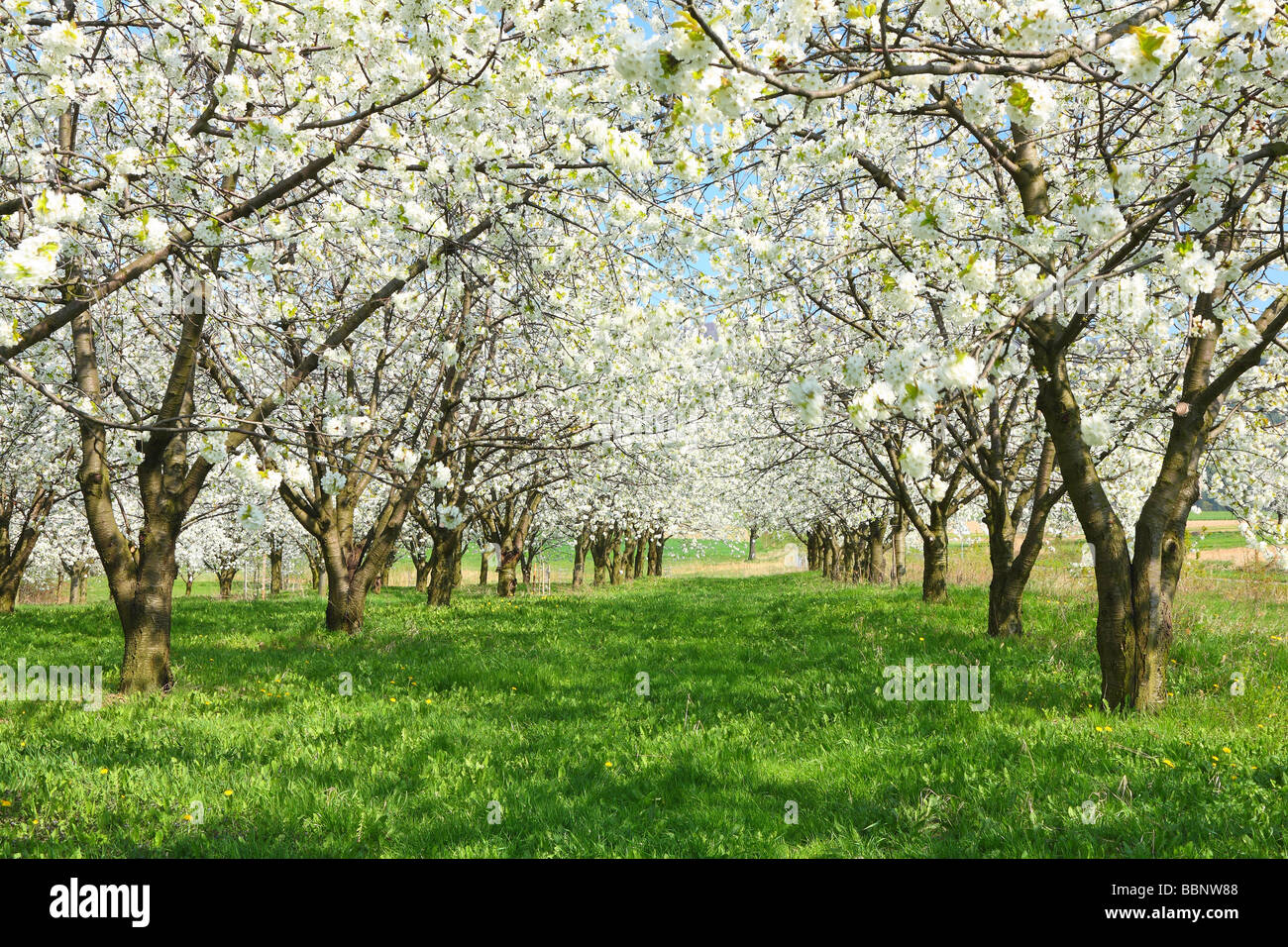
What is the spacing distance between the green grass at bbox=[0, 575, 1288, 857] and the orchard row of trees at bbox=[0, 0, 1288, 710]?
3.23 feet

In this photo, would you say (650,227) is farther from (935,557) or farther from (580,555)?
(580,555)

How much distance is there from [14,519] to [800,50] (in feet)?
94.5

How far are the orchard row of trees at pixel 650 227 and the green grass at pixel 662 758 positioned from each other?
984 millimetres

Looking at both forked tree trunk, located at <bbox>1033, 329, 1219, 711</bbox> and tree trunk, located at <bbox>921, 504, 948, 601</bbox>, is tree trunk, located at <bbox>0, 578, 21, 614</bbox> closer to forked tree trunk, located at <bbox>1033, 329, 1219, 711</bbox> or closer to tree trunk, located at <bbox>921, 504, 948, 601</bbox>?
tree trunk, located at <bbox>921, 504, 948, 601</bbox>

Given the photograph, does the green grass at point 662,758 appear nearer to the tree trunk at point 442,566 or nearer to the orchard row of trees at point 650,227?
the orchard row of trees at point 650,227

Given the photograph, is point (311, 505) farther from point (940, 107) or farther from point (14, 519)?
point (14, 519)

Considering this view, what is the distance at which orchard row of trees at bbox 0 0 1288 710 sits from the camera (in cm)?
378

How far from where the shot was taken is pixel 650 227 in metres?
5.51

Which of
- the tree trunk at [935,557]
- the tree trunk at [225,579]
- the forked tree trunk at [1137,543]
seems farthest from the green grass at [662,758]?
the tree trunk at [225,579]

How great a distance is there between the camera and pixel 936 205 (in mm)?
4898

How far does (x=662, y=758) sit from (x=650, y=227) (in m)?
3.97

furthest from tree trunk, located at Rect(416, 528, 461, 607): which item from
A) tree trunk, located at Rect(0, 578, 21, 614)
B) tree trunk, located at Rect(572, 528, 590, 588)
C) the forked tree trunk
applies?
tree trunk, located at Rect(572, 528, 590, 588)

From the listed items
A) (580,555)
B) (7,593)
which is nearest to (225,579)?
(580,555)

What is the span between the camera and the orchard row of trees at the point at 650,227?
3.78 m
